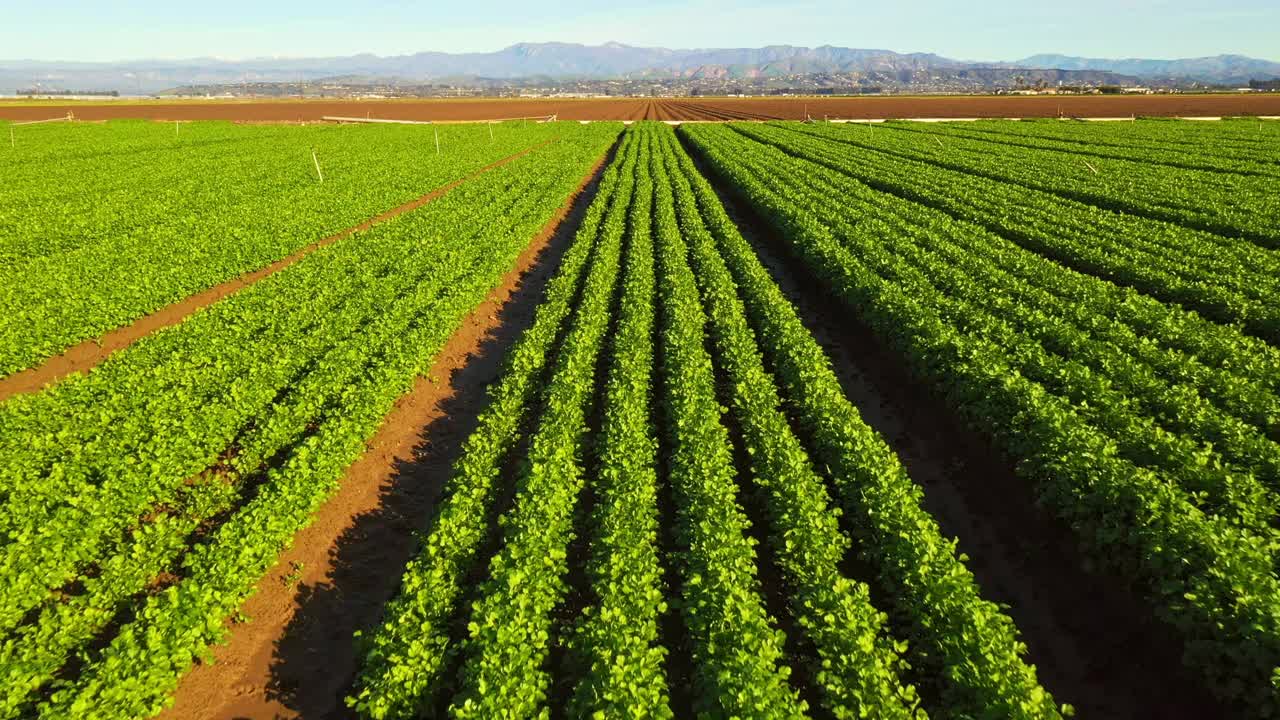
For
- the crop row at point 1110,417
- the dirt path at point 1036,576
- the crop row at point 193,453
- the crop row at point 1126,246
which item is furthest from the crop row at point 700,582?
the crop row at point 1126,246

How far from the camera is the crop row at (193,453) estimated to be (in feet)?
22.7

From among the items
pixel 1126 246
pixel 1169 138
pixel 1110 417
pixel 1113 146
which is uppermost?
pixel 1169 138

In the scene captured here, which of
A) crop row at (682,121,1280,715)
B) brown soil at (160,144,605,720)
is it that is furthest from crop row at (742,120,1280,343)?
brown soil at (160,144,605,720)

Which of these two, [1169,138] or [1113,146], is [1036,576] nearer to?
[1113,146]

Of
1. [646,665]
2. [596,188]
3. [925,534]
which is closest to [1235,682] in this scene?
[925,534]

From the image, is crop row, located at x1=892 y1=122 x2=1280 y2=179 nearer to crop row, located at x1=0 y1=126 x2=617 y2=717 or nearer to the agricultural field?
the agricultural field

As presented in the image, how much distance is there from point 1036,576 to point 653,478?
5923 millimetres

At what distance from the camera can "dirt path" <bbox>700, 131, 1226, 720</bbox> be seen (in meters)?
6.86

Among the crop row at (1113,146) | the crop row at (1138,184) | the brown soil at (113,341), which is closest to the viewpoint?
the brown soil at (113,341)

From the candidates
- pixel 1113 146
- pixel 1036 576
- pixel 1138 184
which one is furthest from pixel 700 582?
pixel 1113 146

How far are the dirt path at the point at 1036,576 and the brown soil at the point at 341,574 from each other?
352 inches

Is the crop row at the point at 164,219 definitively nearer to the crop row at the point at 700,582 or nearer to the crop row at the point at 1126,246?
the crop row at the point at 700,582

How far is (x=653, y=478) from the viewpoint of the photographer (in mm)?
9094

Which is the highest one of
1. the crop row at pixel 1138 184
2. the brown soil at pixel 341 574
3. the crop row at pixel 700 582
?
the crop row at pixel 1138 184
